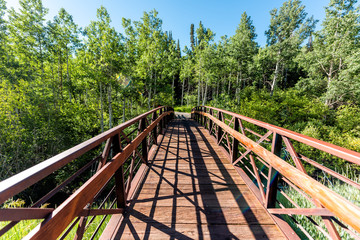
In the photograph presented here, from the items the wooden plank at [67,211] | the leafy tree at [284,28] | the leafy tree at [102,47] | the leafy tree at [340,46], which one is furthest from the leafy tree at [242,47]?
the wooden plank at [67,211]

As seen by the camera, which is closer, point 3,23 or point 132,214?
point 132,214

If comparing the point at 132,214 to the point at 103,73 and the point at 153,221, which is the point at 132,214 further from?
the point at 103,73

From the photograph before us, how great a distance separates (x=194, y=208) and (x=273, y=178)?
126 centimetres

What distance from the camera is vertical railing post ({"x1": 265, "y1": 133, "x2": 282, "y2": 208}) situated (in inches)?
76.3

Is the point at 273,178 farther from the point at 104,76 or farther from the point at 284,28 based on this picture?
the point at 284,28

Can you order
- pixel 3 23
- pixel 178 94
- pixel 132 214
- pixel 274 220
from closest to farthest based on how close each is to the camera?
pixel 274 220, pixel 132 214, pixel 3 23, pixel 178 94

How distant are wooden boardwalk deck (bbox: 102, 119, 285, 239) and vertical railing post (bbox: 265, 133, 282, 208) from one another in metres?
0.17

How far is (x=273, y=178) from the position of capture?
2002 mm

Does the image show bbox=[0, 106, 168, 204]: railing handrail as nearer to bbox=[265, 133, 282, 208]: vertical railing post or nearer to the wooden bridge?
the wooden bridge

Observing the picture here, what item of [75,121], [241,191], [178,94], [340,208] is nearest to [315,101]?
[241,191]

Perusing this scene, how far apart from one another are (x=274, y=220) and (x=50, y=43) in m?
22.3

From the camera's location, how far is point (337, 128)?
538 inches

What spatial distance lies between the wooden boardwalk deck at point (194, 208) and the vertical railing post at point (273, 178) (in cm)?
17

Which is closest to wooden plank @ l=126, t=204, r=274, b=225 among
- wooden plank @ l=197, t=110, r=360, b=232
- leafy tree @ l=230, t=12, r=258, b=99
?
wooden plank @ l=197, t=110, r=360, b=232
